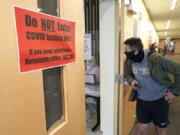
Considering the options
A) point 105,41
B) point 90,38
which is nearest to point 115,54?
point 105,41

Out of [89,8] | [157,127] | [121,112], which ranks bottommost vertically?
[157,127]

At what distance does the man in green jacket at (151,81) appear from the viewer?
5.72 ft

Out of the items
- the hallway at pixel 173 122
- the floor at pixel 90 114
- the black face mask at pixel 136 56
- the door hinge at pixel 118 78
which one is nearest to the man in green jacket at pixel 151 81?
the black face mask at pixel 136 56

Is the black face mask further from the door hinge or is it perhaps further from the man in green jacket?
the door hinge

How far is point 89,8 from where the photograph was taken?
2.48 metres

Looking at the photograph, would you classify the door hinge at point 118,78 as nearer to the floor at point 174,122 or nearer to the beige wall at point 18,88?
the beige wall at point 18,88

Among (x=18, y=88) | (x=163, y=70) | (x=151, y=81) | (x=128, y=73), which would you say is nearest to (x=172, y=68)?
(x=163, y=70)

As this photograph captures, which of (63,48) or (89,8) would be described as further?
(89,8)

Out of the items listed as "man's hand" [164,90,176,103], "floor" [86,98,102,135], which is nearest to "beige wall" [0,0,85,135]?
"man's hand" [164,90,176,103]

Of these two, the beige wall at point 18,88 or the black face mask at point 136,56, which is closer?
the beige wall at point 18,88

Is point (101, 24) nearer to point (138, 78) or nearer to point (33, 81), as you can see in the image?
point (138, 78)

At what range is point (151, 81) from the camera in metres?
1.86

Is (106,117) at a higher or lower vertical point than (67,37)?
lower

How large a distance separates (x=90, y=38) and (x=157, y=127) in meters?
1.56
